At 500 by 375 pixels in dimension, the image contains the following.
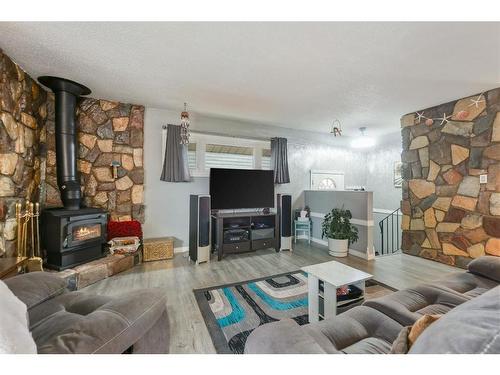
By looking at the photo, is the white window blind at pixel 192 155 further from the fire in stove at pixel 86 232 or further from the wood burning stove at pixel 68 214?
the fire in stove at pixel 86 232

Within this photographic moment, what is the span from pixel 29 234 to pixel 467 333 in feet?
12.3

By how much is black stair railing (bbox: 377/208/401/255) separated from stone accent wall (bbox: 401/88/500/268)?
1.38m

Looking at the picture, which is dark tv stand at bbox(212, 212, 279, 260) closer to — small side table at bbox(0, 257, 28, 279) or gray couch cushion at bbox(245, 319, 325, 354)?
small side table at bbox(0, 257, 28, 279)

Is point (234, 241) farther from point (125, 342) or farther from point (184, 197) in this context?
point (125, 342)

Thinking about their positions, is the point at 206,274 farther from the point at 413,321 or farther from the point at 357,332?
the point at 413,321

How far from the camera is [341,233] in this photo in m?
3.69

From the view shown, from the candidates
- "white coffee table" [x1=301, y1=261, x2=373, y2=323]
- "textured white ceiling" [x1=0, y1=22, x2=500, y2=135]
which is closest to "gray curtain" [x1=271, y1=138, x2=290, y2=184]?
"textured white ceiling" [x1=0, y1=22, x2=500, y2=135]

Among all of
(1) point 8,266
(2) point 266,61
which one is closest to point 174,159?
(2) point 266,61

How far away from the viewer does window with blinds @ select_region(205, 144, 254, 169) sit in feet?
13.3

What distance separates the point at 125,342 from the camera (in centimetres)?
97

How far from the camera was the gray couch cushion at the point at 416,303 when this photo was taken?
46.3 inches

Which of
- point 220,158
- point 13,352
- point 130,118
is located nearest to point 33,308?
point 13,352

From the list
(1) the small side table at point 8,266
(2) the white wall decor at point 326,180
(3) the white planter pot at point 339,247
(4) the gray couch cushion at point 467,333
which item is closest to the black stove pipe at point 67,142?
(1) the small side table at point 8,266

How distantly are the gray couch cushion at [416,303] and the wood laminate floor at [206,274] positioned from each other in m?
1.16
